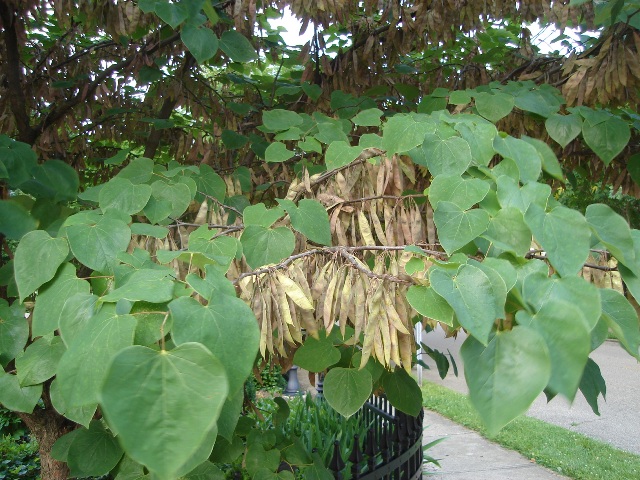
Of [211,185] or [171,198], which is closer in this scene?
[171,198]

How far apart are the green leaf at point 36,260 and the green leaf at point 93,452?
76 centimetres

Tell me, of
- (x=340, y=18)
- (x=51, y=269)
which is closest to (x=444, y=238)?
(x=51, y=269)

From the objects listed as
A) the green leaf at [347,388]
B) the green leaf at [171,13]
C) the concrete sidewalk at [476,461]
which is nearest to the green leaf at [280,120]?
the green leaf at [171,13]

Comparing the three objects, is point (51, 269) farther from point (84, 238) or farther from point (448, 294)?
point (448, 294)

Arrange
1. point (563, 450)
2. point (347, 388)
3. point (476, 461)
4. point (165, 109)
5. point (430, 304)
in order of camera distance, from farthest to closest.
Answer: point (563, 450), point (476, 461), point (165, 109), point (347, 388), point (430, 304)

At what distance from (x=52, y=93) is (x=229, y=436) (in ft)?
9.44

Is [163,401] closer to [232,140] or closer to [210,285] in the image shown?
[210,285]

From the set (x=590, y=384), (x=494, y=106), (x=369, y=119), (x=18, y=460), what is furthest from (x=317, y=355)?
(x=18, y=460)

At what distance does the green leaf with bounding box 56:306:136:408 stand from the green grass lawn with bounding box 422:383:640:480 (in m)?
4.91

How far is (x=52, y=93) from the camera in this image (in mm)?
3344

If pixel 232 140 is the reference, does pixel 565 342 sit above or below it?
below

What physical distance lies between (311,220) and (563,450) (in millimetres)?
6249

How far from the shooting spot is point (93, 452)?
5.71ft

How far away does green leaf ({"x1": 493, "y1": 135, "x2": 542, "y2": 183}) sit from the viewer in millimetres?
1324
